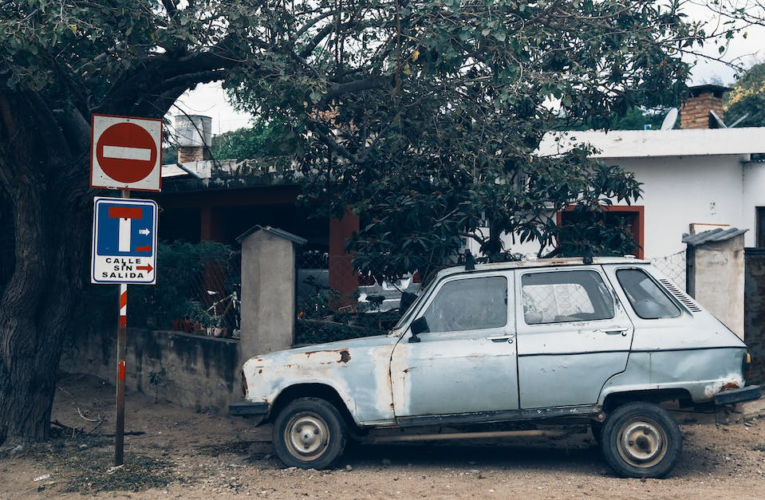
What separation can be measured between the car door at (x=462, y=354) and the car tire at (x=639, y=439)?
2.65ft

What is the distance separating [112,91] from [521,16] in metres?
4.14

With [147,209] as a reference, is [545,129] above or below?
above

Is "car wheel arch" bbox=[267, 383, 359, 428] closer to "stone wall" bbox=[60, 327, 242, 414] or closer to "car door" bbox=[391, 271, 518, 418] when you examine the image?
"car door" bbox=[391, 271, 518, 418]

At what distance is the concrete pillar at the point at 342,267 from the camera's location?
1001cm

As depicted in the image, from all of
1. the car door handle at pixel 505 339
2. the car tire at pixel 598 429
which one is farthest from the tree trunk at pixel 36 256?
the car tire at pixel 598 429

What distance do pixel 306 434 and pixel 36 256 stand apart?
3.18 metres

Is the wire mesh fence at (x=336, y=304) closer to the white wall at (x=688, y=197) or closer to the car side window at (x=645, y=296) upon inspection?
the car side window at (x=645, y=296)

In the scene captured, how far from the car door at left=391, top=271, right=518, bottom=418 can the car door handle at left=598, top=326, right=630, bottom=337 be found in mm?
739

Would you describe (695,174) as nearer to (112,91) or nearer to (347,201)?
(347,201)

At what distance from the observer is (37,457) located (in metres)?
7.30

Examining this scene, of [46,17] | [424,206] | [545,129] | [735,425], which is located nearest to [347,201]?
[424,206]

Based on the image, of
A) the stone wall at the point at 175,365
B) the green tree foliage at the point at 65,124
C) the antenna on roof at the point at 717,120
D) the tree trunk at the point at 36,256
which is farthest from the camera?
the antenna on roof at the point at 717,120

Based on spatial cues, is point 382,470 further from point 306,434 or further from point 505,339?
point 505,339

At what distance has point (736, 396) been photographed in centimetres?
618
